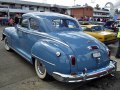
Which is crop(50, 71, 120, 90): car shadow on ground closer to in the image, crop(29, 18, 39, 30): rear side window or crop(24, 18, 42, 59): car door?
crop(24, 18, 42, 59): car door

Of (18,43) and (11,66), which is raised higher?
(18,43)

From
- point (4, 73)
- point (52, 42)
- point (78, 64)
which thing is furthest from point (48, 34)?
point (4, 73)

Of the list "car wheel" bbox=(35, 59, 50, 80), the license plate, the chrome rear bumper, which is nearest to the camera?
the chrome rear bumper

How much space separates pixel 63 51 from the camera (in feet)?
15.2

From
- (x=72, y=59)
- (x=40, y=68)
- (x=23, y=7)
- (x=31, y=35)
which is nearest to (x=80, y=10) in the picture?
(x=23, y=7)

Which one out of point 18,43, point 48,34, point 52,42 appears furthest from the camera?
point 18,43

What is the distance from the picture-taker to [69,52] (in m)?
4.64

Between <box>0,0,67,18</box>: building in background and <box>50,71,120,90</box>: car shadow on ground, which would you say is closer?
<box>50,71,120,90</box>: car shadow on ground

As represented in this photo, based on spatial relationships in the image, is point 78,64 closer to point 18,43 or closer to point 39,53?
point 39,53

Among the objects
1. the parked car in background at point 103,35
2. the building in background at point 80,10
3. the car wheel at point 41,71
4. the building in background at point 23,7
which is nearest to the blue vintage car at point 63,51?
the car wheel at point 41,71

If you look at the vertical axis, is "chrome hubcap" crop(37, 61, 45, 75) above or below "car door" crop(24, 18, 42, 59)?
below

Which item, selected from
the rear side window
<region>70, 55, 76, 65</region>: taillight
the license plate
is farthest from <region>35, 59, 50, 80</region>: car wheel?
the license plate

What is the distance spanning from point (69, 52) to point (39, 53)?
3.09ft

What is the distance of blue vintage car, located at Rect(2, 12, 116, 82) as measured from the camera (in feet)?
15.0
